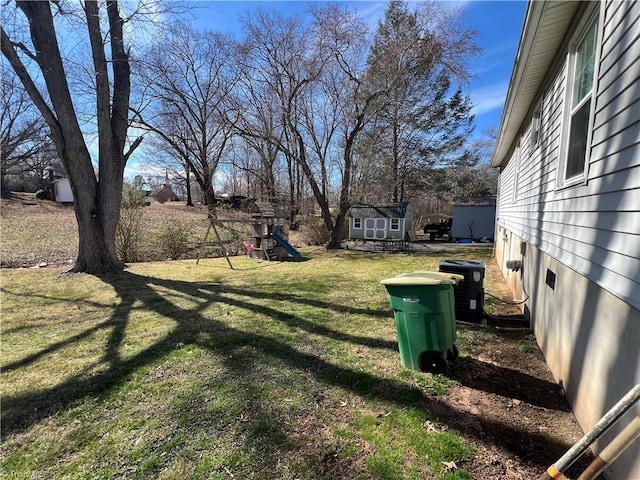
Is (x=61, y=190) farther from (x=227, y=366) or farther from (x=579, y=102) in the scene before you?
(x=579, y=102)

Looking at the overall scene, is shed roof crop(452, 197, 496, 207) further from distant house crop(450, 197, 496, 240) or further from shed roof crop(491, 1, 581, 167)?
shed roof crop(491, 1, 581, 167)

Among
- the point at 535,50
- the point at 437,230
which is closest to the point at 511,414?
the point at 535,50

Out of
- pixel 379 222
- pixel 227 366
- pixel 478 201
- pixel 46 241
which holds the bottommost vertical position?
pixel 227 366

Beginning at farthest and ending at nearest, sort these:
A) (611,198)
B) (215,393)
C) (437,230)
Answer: (437,230) < (215,393) < (611,198)

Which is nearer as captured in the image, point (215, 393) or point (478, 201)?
point (215, 393)

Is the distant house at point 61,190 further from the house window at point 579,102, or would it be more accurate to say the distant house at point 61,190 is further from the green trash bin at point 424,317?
the house window at point 579,102

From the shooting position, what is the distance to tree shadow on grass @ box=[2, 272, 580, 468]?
8.00ft

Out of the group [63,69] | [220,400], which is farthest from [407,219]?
[220,400]

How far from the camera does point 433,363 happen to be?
3.08m

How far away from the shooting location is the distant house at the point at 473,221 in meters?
18.9

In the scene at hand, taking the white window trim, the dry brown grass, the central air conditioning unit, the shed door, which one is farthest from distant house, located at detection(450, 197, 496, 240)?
the white window trim

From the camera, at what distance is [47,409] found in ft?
8.69

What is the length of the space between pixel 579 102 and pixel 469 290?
8.10 feet

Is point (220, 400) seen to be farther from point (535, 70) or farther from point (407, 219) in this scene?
point (407, 219)
